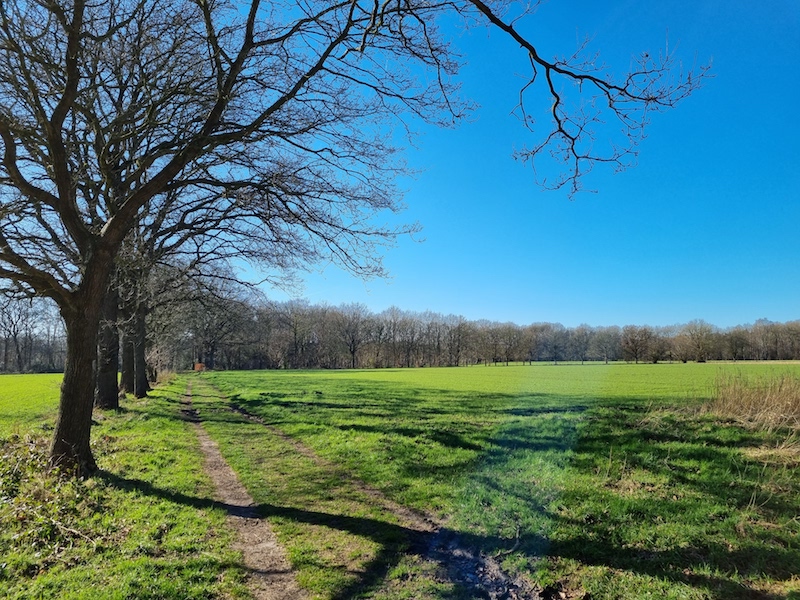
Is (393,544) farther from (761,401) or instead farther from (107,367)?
(107,367)

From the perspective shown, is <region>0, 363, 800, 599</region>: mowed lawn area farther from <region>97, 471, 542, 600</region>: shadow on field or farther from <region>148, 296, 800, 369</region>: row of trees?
<region>148, 296, 800, 369</region>: row of trees

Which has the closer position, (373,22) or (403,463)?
(373,22)

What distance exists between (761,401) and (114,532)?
1140 centimetres

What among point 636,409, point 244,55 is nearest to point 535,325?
point 636,409

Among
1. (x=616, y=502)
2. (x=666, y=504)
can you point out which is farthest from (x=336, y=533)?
(x=666, y=504)

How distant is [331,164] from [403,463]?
241 inches

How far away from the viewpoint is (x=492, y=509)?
18.8 feet

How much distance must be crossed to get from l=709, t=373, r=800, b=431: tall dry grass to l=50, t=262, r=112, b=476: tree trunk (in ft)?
38.7

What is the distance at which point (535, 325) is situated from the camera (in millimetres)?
106250

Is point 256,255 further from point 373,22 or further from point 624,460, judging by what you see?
point 624,460

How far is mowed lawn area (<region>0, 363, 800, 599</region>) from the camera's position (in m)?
4.09

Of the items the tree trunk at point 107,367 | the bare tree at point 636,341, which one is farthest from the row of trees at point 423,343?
the tree trunk at point 107,367

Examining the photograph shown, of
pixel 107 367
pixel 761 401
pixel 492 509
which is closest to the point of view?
pixel 492 509

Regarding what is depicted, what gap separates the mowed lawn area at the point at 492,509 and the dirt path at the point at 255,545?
15 cm
